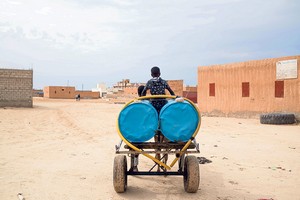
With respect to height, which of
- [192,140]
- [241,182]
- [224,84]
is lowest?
[241,182]

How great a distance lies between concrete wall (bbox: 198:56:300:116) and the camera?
14164mm

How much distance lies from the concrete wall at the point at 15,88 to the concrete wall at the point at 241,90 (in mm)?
12779

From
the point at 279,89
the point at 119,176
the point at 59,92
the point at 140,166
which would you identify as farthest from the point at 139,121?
the point at 59,92

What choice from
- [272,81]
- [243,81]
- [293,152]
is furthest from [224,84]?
[293,152]

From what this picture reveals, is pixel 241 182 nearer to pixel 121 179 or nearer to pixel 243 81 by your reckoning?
pixel 121 179

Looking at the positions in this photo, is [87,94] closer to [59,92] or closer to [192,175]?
[59,92]

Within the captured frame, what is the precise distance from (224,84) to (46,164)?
1327cm

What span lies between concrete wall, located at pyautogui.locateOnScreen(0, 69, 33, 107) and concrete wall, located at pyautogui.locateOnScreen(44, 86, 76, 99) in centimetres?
2409

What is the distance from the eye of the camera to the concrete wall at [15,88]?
20.7m

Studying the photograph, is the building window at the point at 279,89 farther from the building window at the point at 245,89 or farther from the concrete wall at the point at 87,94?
the concrete wall at the point at 87,94

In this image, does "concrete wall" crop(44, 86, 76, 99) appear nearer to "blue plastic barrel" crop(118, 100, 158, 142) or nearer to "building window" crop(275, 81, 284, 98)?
"building window" crop(275, 81, 284, 98)

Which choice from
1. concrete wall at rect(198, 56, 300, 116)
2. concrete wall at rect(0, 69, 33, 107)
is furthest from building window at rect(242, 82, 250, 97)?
concrete wall at rect(0, 69, 33, 107)

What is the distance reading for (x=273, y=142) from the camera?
341 inches

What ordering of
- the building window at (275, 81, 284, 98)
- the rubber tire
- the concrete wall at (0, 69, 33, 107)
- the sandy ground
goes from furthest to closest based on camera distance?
1. the concrete wall at (0, 69, 33, 107)
2. the building window at (275, 81, 284, 98)
3. the rubber tire
4. the sandy ground
